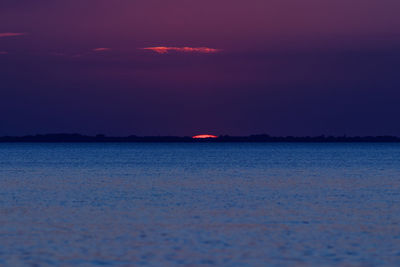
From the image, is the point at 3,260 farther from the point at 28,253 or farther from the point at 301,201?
the point at 301,201

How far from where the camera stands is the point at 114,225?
35531 millimetres

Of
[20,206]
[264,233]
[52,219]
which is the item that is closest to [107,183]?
[20,206]

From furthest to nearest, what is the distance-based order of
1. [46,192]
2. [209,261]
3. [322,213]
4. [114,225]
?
[46,192]
[322,213]
[114,225]
[209,261]

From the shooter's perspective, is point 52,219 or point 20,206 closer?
point 52,219

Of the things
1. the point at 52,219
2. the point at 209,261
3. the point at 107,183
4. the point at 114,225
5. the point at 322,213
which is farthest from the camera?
the point at 107,183

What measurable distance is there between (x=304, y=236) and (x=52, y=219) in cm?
1335

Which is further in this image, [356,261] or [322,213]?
[322,213]

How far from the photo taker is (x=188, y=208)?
143 ft

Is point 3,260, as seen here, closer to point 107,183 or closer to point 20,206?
point 20,206

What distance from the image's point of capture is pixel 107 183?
220 ft

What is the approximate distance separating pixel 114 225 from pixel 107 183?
104ft

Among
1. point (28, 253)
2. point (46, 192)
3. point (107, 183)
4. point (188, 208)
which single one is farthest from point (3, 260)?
point (107, 183)

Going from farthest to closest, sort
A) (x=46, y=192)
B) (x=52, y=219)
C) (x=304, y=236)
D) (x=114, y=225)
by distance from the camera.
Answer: (x=46, y=192) → (x=52, y=219) → (x=114, y=225) → (x=304, y=236)

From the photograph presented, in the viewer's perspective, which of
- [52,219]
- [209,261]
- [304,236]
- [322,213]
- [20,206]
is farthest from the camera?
[20,206]
